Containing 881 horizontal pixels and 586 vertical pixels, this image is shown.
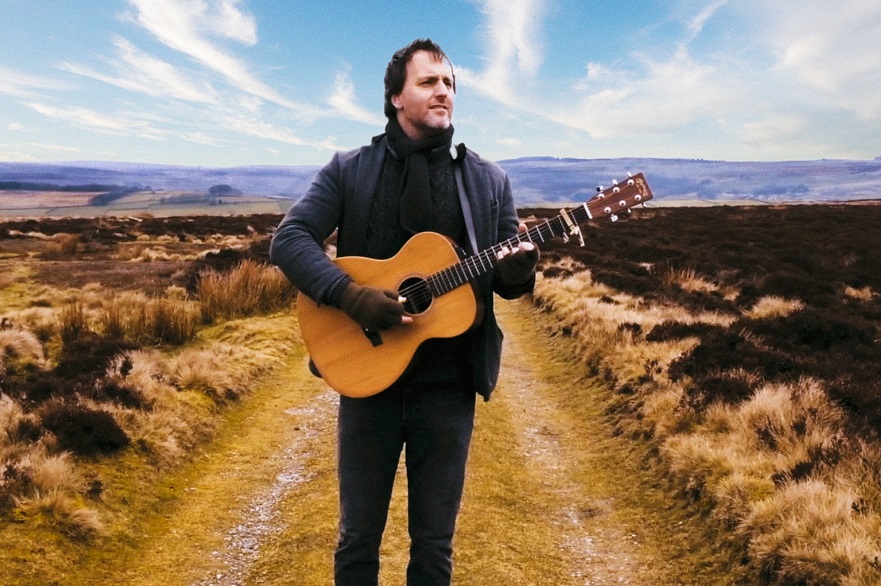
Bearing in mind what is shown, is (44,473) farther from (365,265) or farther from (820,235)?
(820,235)

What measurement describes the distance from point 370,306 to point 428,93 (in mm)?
796

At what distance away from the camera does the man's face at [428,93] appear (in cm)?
235

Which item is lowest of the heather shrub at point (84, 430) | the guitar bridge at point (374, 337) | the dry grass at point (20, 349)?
the dry grass at point (20, 349)

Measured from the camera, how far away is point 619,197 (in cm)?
297

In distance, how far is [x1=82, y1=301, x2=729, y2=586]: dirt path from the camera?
4055 millimetres

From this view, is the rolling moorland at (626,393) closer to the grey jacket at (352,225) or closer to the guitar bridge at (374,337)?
the grey jacket at (352,225)

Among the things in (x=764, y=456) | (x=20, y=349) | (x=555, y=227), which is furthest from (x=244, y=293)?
(x=555, y=227)

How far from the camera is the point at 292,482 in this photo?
5348 millimetres

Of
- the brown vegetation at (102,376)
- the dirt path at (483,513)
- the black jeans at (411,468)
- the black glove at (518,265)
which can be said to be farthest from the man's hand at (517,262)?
the brown vegetation at (102,376)

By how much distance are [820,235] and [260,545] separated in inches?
1036

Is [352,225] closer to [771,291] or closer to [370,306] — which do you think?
[370,306]

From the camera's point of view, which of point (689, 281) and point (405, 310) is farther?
point (689, 281)

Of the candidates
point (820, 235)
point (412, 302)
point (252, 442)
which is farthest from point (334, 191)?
point (820, 235)

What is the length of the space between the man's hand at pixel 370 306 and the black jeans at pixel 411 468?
277 mm
